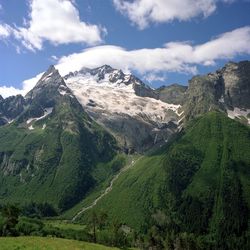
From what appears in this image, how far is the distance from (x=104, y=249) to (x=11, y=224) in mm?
50006

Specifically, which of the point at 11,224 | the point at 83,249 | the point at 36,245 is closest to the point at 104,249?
the point at 83,249

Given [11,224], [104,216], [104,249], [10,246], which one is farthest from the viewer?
[104,216]

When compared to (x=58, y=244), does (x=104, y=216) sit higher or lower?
higher

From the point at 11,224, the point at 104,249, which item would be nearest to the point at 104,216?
the point at 11,224

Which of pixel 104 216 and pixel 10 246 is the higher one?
pixel 104 216

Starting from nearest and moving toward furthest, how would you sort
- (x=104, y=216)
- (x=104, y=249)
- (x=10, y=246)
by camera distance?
(x=10, y=246)
(x=104, y=249)
(x=104, y=216)

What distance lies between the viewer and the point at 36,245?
68688 mm

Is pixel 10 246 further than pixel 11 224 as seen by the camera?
No

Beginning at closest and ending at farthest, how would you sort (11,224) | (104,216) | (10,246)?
(10,246), (11,224), (104,216)

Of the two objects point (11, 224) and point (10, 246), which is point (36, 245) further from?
point (11, 224)

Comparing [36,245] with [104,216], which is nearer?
[36,245]

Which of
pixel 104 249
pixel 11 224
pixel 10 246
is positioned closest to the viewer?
pixel 10 246

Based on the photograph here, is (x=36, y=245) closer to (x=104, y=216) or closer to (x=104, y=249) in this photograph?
(x=104, y=249)

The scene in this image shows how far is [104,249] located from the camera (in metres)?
75.8
